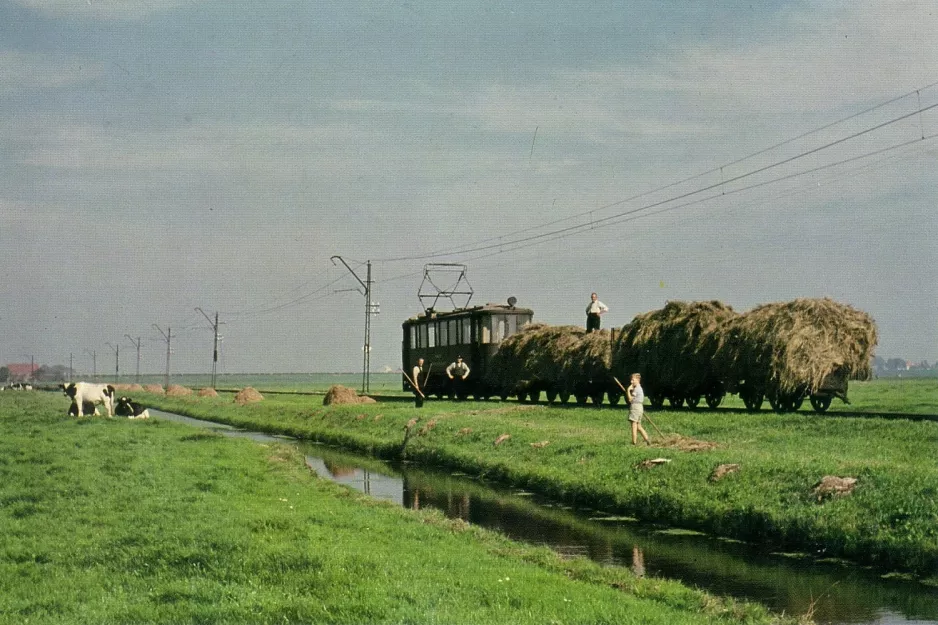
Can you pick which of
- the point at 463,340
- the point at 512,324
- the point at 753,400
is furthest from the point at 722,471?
the point at 463,340

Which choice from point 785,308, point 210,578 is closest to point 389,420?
point 785,308

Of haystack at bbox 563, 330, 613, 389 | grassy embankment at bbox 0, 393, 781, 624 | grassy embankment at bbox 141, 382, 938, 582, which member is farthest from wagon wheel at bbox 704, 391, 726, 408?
grassy embankment at bbox 0, 393, 781, 624

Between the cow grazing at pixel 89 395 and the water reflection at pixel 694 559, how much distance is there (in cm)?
2638

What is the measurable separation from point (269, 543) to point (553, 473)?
10.0 m

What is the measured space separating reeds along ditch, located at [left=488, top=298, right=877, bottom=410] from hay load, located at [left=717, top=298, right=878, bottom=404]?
3 cm

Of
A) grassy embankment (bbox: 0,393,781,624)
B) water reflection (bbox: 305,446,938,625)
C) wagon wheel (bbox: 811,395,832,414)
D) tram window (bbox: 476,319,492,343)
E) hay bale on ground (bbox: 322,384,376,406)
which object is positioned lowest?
water reflection (bbox: 305,446,938,625)

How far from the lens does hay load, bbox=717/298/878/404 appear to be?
89.0 feet

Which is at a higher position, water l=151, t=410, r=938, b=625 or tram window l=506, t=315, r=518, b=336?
tram window l=506, t=315, r=518, b=336

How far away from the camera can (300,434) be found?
41.8m

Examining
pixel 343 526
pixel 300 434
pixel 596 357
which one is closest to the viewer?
pixel 343 526

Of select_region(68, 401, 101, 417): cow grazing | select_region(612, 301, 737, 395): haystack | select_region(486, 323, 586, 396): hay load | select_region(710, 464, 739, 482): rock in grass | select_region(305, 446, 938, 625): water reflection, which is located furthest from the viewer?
select_region(68, 401, 101, 417): cow grazing

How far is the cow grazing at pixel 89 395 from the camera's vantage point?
45219 mm

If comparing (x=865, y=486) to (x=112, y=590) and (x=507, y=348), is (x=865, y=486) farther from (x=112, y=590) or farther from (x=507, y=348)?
(x=507, y=348)

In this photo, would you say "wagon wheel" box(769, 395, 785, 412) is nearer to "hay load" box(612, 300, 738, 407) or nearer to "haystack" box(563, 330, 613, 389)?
"hay load" box(612, 300, 738, 407)
